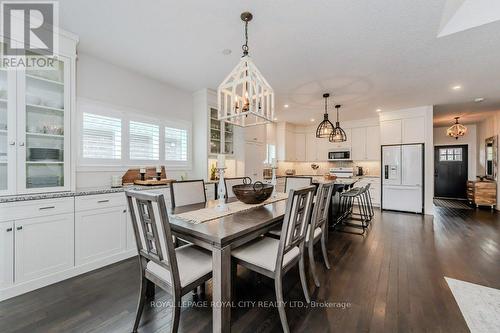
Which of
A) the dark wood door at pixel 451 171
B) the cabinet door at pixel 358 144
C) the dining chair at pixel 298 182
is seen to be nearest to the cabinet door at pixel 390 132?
the cabinet door at pixel 358 144

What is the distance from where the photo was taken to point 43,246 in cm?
210

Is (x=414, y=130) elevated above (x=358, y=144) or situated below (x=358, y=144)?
above

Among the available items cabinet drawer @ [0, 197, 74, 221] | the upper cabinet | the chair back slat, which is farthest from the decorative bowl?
the upper cabinet

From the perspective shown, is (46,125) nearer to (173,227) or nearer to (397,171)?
(173,227)

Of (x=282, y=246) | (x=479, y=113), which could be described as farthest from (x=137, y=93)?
(x=479, y=113)

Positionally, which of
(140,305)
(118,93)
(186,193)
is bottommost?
(140,305)

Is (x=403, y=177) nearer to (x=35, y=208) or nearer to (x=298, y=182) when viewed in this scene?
(x=298, y=182)

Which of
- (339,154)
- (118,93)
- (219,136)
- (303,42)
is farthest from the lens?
(339,154)

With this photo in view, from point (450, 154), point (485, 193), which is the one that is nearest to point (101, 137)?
point (485, 193)

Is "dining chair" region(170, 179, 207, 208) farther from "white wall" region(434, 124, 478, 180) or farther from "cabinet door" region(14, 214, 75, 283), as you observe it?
"white wall" region(434, 124, 478, 180)

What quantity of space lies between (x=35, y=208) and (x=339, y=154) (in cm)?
685

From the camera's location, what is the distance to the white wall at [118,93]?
110 inches

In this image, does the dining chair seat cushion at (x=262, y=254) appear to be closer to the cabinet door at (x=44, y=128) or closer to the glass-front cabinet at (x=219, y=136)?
the cabinet door at (x=44, y=128)

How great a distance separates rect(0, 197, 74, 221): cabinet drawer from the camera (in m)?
1.91
